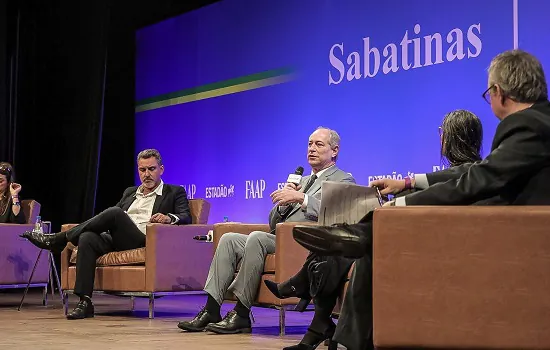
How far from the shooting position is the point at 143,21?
8438 millimetres

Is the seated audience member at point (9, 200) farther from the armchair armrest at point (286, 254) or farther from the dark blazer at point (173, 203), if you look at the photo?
the armchair armrest at point (286, 254)

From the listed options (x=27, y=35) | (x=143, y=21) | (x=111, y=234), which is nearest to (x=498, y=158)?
(x=111, y=234)

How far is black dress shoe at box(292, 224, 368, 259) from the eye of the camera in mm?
2545

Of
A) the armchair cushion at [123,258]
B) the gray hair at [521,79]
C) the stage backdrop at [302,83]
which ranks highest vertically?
the stage backdrop at [302,83]

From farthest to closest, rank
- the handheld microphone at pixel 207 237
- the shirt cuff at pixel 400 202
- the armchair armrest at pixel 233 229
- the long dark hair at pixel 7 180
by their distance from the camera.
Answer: the long dark hair at pixel 7 180, the handheld microphone at pixel 207 237, the armchair armrest at pixel 233 229, the shirt cuff at pixel 400 202

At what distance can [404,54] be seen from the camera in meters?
5.62

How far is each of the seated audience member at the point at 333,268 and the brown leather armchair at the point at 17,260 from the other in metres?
3.55

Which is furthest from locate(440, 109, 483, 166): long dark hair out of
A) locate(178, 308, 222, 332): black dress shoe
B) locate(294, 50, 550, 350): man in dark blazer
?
locate(178, 308, 222, 332): black dress shoe

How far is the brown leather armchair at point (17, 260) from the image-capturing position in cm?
661

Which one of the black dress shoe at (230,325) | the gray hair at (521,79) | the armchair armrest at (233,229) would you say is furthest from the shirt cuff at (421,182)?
the armchair armrest at (233,229)

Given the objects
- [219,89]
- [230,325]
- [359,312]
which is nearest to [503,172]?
[359,312]

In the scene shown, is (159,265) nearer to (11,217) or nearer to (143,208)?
(143,208)

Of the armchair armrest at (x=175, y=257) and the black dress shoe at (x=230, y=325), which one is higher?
the armchair armrest at (x=175, y=257)

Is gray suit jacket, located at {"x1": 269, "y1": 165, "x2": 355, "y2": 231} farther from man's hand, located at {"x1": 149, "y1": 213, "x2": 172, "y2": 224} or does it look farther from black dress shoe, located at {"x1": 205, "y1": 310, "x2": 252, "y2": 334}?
man's hand, located at {"x1": 149, "y1": 213, "x2": 172, "y2": 224}
